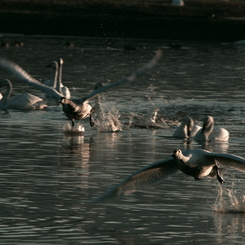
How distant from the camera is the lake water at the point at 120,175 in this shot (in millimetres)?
11836

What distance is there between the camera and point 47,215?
493 inches

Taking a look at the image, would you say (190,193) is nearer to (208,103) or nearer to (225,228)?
(225,228)

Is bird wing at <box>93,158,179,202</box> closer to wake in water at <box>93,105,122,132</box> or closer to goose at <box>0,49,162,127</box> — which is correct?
goose at <box>0,49,162,127</box>

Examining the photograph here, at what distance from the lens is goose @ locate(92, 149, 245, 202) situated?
40.1ft

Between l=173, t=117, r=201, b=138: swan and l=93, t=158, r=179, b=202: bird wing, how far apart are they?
8.28 m

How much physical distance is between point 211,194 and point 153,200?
1.20 m

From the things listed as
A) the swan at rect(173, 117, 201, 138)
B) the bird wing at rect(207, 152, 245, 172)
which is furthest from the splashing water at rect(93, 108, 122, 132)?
the bird wing at rect(207, 152, 245, 172)

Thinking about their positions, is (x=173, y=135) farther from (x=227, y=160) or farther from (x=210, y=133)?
(x=227, y=160)

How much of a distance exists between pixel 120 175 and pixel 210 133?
555cm

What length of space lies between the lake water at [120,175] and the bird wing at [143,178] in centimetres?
40

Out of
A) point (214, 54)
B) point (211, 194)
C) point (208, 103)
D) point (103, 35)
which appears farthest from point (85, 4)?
point (211, 194)

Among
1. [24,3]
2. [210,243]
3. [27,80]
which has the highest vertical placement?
[24,3]

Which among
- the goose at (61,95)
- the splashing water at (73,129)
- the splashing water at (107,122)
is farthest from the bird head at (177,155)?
the splashing water at (107,122)

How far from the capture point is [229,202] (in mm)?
13828
